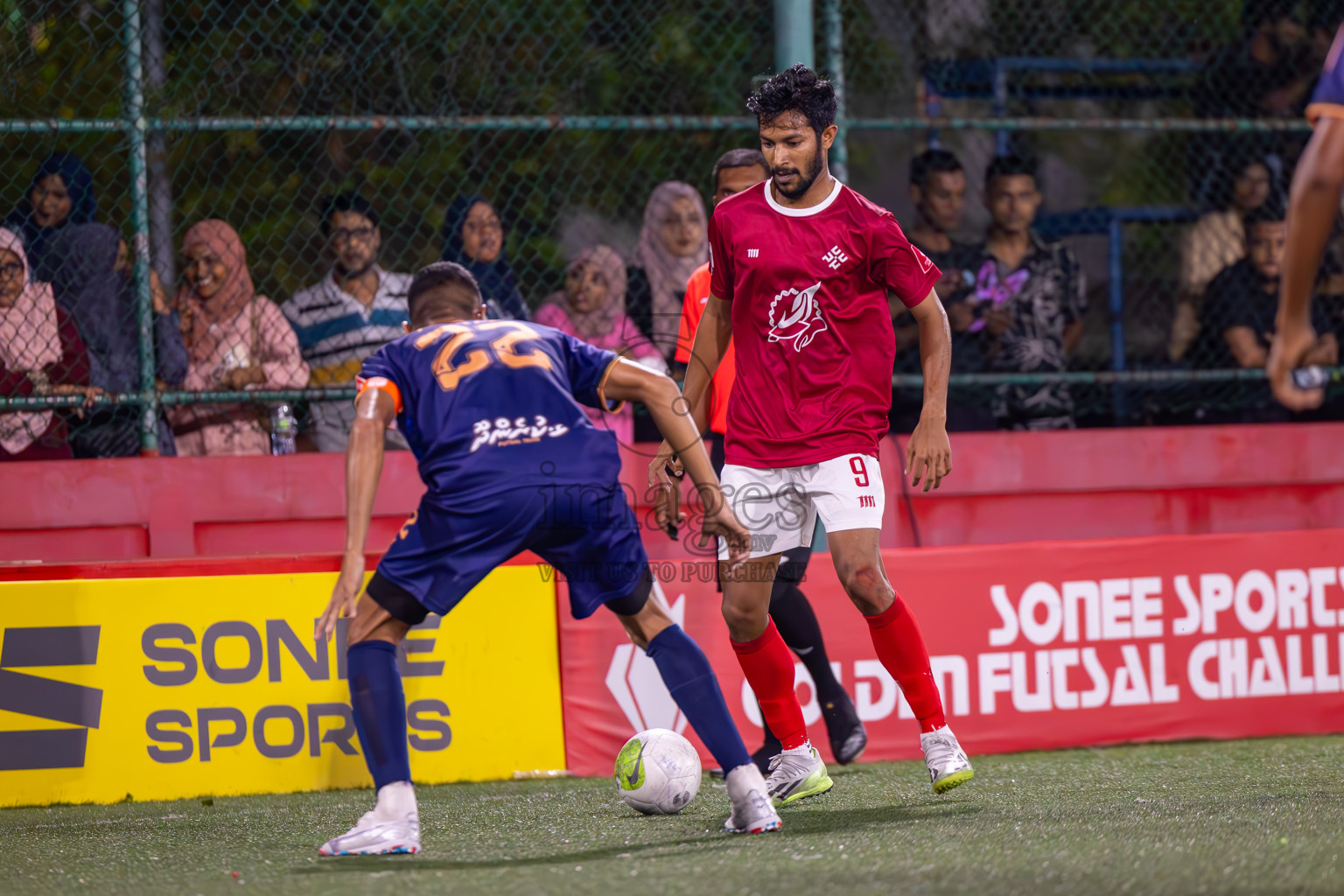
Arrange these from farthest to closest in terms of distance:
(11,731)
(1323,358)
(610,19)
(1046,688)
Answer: (610,19) → (1046,688) → (11,731) → (1323,358)

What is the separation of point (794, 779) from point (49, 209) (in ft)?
14.0

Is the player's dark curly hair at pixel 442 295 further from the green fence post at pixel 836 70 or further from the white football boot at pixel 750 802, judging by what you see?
the green fence post at pixel 836 70

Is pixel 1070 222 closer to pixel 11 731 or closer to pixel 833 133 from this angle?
pixel 833 133

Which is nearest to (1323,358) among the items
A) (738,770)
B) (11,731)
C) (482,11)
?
(738,770)

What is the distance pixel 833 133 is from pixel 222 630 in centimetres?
313

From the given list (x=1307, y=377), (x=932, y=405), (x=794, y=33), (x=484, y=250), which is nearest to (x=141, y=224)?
(x=484, y=250)

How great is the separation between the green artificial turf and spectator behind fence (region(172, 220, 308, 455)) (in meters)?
1.80

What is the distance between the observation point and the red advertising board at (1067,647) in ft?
20.6

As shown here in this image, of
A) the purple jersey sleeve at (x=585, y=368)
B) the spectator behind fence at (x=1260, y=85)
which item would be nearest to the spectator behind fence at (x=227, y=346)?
the purple jersey sleeve at (x=585, y=368)

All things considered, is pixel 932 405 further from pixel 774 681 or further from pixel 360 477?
pixel 360 477

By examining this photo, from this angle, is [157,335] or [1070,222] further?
[1070,222]

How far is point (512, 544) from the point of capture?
402 centimetres

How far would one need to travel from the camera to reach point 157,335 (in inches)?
265

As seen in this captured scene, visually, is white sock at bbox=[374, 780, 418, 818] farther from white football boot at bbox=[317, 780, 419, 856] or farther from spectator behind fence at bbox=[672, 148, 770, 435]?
spectator behind fence at bbox=[672, 148, 770, 435]
